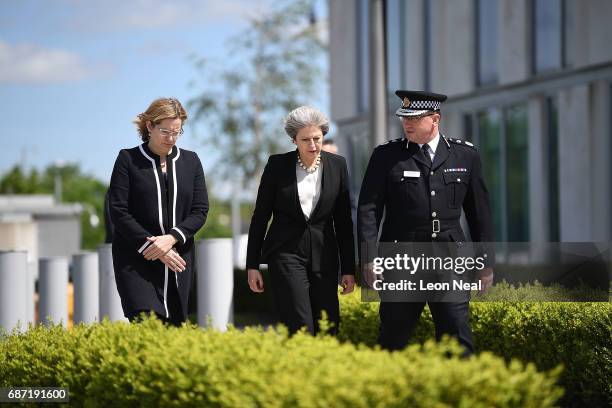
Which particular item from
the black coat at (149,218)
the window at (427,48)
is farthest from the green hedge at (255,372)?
the window at (427,48)

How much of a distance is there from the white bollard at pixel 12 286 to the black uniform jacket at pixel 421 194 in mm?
4905

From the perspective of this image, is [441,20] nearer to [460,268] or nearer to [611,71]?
[611,71]

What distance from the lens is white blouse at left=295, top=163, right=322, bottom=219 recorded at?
20.9ft

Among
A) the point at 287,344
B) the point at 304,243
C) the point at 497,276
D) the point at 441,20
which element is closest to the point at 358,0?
the point at 441,20

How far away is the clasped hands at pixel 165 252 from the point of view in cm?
620

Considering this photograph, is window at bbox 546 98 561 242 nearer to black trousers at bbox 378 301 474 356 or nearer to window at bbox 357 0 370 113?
window at bbox 357 0 370 113

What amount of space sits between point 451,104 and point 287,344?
18.7 m

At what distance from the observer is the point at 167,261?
627cm

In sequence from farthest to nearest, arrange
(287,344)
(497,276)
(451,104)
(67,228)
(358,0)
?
(67,228)
(358,0)
(451,104)
(497,276)
(287,344)

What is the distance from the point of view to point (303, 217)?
631cm

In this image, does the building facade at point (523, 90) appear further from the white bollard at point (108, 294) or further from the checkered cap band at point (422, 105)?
the checkered cap band at point (422, 105)

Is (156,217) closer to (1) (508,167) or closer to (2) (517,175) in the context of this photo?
(2) (517,175)

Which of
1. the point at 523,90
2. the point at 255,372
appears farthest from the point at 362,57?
the point at 255,372

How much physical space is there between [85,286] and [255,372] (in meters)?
6.59
